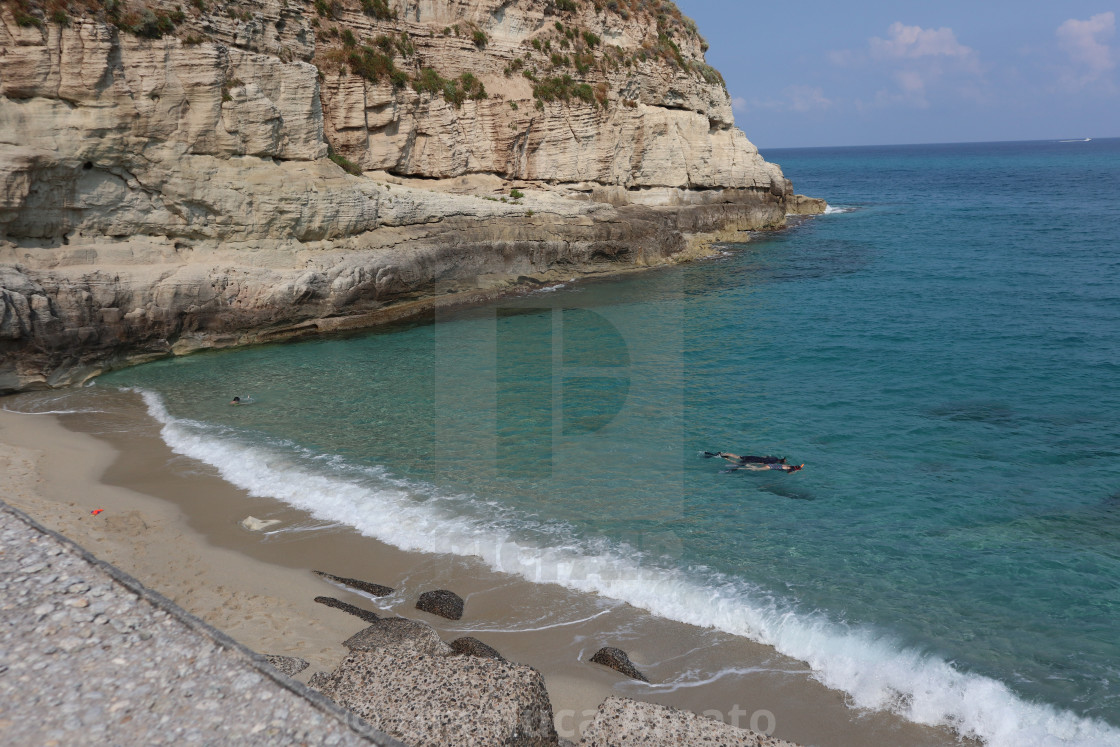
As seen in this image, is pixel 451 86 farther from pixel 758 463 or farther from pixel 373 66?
pixel 758 463

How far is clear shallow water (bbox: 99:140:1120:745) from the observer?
804 centimetres

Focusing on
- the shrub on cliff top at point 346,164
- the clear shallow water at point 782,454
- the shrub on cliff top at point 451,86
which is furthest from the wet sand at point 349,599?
the shrub on cliff top at point 451,86

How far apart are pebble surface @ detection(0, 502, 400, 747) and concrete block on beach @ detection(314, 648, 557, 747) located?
0.95m

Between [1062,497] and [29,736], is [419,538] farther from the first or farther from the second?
[1062,497]

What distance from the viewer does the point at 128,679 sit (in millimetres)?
5008

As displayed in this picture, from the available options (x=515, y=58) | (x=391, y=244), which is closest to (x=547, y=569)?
(x=391, y=244)

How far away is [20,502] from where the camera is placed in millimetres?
11133

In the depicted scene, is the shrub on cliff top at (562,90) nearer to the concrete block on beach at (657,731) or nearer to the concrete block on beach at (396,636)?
the concrete block on beach at (396,636)

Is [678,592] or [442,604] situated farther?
[678,592]

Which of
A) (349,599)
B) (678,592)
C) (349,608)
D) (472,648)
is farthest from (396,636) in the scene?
(678,592)

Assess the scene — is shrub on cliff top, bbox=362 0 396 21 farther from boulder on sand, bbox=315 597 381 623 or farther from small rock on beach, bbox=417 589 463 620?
small rock on beach, bbox=417 589 463 620

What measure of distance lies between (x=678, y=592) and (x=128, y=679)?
5902mm

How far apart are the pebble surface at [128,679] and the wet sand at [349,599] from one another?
2.00 meters

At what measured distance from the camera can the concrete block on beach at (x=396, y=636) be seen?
292 inches
